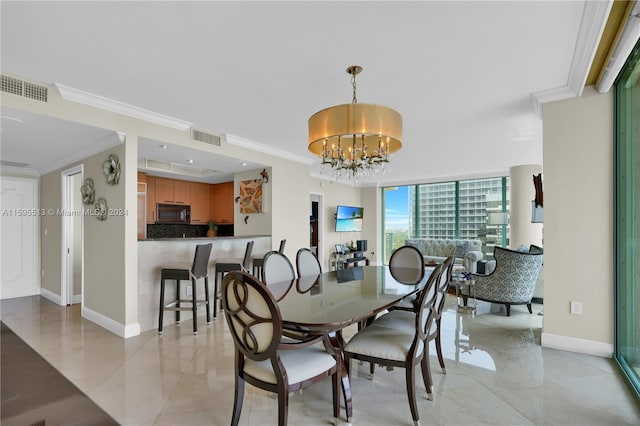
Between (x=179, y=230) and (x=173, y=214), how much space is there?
495 millimetres

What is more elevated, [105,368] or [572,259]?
[572,259]

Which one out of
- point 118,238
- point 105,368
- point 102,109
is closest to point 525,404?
point 105,368

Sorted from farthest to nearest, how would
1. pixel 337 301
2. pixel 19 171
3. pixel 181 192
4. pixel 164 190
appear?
pixel 181 192 → pixel 164 190 → pixel 19 171 → pixel 337 301

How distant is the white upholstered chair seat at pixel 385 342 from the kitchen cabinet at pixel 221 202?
5.19 meters

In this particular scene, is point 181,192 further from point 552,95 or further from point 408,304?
point 552,95

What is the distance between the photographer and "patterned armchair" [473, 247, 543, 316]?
3.91 meters

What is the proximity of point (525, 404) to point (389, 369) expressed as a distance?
3.02 feet

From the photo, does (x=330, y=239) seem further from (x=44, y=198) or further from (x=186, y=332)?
(x=44, y=198)

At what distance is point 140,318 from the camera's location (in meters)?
3.49

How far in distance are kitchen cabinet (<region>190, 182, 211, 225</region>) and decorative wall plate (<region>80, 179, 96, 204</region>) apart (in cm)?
275

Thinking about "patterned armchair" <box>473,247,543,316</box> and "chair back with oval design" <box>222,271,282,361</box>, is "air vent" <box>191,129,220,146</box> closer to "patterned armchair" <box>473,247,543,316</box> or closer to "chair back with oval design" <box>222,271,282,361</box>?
"chair back with oval design" <box>222,271,282,361</box>

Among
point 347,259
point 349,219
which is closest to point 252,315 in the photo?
point 347,259

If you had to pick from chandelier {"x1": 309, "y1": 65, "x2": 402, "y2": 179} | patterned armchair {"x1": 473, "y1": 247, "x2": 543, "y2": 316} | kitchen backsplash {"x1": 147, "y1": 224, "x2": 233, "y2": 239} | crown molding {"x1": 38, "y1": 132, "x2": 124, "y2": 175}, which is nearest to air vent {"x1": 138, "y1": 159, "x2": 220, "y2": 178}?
crown molding {"x1": 38, "y1": 132, "x2": 124, "y2": 175}

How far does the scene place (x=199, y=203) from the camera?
22.4 feet
